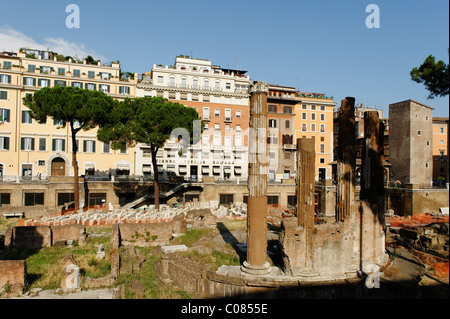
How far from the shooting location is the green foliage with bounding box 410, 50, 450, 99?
8633 mm

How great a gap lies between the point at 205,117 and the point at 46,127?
1698 cm

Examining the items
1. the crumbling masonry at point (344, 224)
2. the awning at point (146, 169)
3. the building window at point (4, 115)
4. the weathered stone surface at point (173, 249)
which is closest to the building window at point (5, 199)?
the building window at point (4, 115)

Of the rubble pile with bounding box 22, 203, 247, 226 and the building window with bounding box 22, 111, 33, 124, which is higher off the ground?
the building window with bounding box 22, 111, 33, 124

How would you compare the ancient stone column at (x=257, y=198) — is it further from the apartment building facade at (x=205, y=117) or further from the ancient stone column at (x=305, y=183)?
the apartment building facade at (x=205, y=117)

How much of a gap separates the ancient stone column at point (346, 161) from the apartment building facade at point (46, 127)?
75.1 ft

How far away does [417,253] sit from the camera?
638 inches

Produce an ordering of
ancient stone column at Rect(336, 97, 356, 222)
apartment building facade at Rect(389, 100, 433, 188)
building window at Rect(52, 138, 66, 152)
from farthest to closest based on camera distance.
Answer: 1. building window at Rect(52, 138, 66, 152)
2. ancient stone column at Rect(336, 97, 356, 222)
3. apartment building facade at Rect(389, 100, 433, 188)

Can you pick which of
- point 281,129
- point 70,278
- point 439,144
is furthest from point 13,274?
point 281,129

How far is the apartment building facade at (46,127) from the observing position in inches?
1231

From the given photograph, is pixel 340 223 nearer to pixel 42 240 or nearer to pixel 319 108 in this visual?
pixel 42 240

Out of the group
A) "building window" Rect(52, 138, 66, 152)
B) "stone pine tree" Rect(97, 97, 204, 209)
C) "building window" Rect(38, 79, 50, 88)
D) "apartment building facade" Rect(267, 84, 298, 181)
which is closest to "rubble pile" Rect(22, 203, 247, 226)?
"stone pine tree" Rect(97, 97, 204, 209)

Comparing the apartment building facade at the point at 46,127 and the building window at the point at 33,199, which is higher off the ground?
the apartment building facade at the point at 46,127

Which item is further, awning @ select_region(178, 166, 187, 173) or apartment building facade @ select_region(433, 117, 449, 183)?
awning @ select_region(178, 166, 187, 173)

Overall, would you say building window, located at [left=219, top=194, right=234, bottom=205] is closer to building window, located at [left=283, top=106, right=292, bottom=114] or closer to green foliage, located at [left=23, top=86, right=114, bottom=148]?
green foliage, located at [left=23, top=86, right=114, bottom=148]
